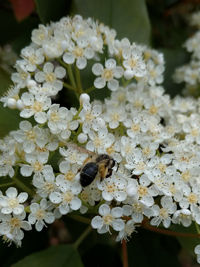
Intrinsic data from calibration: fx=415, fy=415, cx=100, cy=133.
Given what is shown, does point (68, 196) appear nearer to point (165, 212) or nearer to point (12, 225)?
point (12, 225)

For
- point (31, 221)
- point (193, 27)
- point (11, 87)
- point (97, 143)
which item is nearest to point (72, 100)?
point (11, 87)

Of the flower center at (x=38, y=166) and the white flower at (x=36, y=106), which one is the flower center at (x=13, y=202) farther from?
the white flower at (x=36, y=106)

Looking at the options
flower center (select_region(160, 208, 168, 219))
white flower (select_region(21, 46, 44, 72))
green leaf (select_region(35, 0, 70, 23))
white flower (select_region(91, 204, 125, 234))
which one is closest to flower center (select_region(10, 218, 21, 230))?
white flower (select_region(91, 204, 125, 234))

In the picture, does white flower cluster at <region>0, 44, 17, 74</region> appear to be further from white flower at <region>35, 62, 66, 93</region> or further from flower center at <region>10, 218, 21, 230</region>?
flower center at <region>10, 218, 21, 230</region>

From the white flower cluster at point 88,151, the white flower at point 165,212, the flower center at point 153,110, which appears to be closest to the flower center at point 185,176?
the white flower cluster at point 88,151

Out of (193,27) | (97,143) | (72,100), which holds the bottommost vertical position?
(97,143)

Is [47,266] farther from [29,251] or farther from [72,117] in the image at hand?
[72,117]
